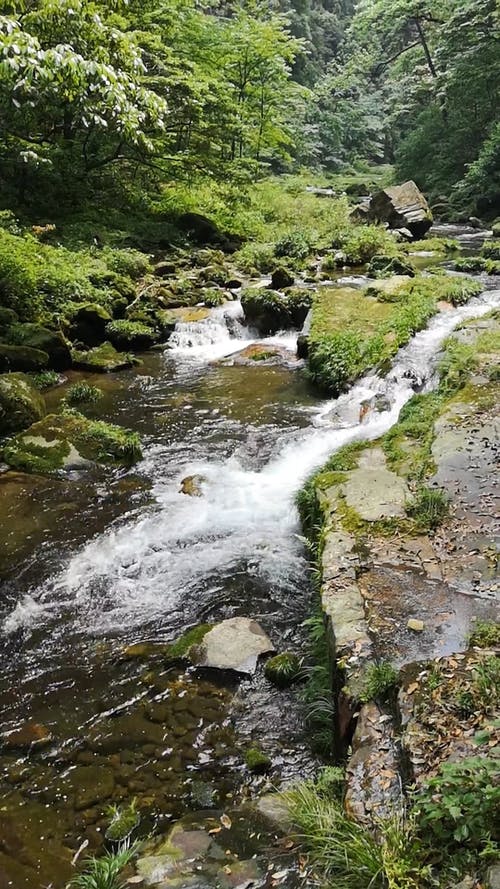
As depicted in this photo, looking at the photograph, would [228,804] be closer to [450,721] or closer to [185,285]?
[450,721]

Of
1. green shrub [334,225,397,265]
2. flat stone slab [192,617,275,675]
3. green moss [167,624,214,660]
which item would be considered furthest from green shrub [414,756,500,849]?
green shrub [334,225,397,265]

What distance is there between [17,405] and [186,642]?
5697mm

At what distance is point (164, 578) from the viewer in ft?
20.2

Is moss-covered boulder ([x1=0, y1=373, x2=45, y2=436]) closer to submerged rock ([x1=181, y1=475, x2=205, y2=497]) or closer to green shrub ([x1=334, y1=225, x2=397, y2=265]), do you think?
submerged rock ([x1=181, y1=475, x2=205, y2=497])

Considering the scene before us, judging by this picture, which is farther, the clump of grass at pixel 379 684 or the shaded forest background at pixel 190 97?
the shaded forest background at pixel 190 97

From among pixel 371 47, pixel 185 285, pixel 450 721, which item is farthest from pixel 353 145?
pixel 450 721

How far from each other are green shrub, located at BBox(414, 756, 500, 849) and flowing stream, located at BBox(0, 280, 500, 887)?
139 cm

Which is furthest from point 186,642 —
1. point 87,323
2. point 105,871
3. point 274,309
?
point 274,309

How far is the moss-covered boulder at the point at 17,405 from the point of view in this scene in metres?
9.20

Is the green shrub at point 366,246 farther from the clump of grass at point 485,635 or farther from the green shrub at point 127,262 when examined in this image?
the clump of grass at point 485,635

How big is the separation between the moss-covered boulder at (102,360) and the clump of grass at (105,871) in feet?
33.4

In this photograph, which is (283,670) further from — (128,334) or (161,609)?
(128,334)

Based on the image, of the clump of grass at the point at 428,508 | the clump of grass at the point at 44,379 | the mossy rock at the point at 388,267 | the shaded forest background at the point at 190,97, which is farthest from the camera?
the mossy rock at the point at 388,267

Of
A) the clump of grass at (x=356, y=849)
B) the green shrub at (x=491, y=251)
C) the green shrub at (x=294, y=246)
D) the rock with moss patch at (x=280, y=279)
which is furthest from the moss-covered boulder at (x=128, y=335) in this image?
the green shrub at (x=491, y=251)
